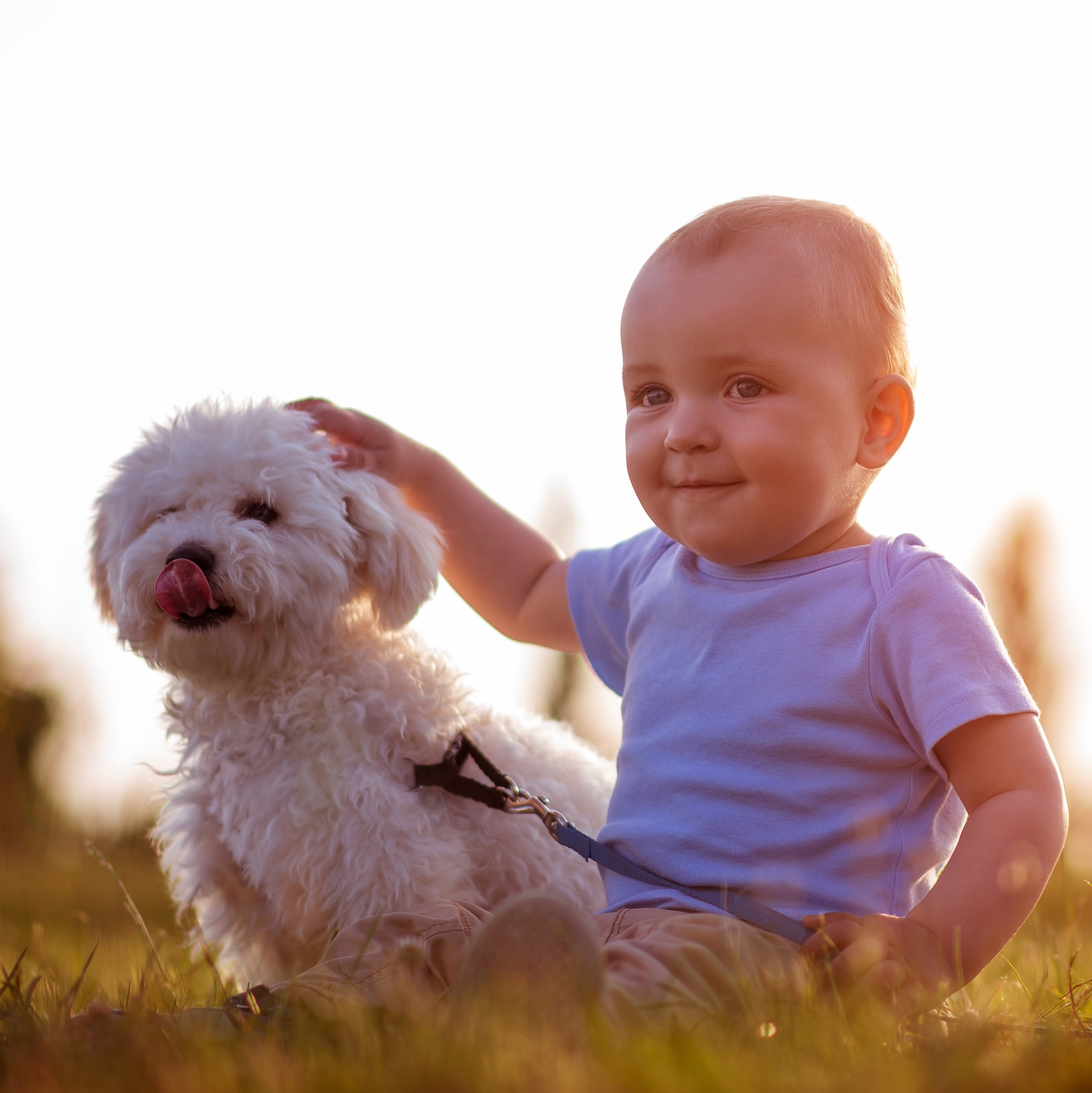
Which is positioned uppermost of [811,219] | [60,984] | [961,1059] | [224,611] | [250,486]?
[811,219]

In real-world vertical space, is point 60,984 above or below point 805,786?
below

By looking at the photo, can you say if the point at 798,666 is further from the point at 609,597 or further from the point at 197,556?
the point at 197,556

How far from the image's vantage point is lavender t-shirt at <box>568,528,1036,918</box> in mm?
1907

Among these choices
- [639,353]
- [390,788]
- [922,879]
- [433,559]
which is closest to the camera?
[922,879]

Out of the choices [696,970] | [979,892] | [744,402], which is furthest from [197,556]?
[979,892]

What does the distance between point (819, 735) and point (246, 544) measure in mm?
1281

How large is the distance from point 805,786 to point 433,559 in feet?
3.50

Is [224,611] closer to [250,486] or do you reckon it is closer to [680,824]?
[250,486]

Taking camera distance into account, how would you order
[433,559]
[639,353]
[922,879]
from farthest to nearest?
[433,559] < [639,353] < [922,879]

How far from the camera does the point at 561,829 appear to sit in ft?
7.03

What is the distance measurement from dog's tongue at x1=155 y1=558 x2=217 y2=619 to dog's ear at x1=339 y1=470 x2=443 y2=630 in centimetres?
41

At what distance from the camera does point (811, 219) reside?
2.07 metres

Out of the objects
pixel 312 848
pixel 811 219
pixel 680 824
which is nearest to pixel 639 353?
pixel 811 219

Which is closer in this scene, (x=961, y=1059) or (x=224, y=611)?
(x=961, y=1059)
